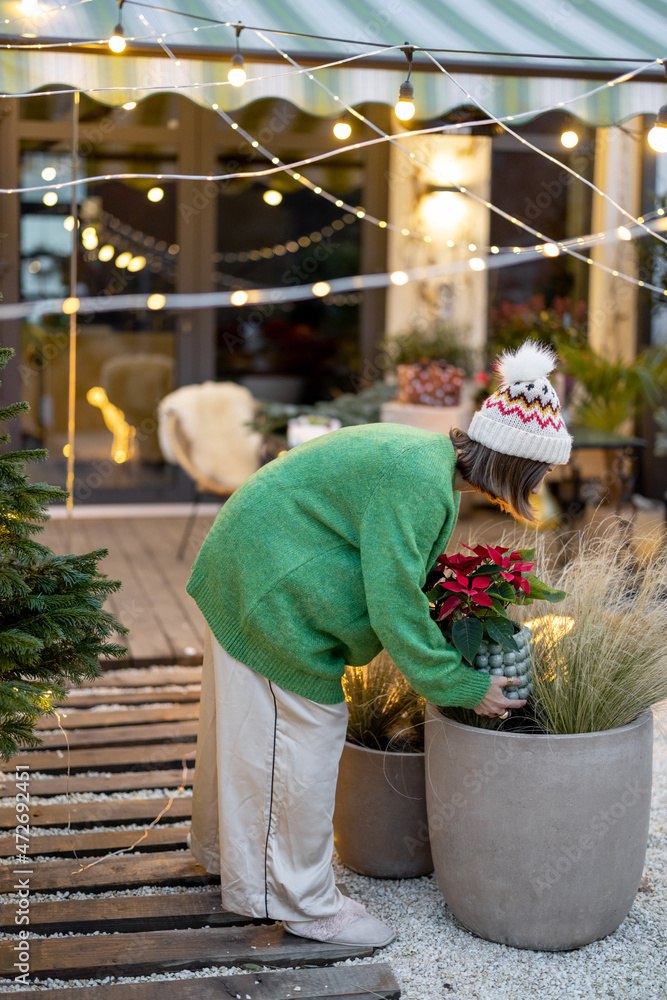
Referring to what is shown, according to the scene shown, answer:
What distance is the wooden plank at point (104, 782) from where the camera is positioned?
2.82 m

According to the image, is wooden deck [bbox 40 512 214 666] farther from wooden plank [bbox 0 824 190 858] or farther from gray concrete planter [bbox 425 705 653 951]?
gray concrete planter [bbox 425 705 653 951]

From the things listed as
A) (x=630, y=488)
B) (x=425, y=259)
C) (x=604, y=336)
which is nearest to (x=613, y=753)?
(x=630, y=488)

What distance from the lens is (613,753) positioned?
6.90 feet

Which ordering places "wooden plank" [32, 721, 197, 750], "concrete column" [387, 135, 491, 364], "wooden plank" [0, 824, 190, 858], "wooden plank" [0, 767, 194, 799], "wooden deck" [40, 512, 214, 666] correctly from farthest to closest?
1. "concrete column" [387, 135, 491, 364]
2. "wooden deck" [40, 512, 214, 666]
3. "wooden plank" [32, 721, 197, 750]
4. "wooden plank" [0, 767, 194, 799]
5. "wooden plank" [0, 824, 190, 858]

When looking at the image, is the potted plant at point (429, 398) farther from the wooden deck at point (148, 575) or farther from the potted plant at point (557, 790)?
the potted plant at point (557, 790)

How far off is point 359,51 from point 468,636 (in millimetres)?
2091

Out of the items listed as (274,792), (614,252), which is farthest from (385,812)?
(614,252)

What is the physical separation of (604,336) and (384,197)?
1810mm

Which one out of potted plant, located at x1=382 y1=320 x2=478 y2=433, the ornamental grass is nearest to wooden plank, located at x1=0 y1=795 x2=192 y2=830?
the ornamental grass

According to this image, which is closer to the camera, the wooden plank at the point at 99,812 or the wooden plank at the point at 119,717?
the wooden plank at the point at 99,812

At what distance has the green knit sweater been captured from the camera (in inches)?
77.8

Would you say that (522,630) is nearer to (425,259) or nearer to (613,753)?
(613,753)

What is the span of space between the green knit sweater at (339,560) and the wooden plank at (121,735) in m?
1.15

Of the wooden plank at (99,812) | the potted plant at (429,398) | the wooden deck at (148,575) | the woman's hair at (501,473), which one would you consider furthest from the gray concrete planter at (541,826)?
the potted plant at (429,398)
